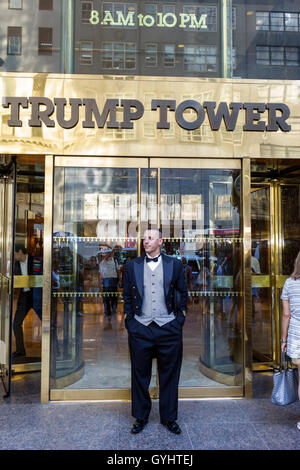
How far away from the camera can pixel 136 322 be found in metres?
3.71

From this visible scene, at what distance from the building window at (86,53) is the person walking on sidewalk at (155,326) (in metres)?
2.49

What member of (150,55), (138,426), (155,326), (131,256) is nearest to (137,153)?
(131,256)

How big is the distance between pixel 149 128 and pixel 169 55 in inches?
45.2

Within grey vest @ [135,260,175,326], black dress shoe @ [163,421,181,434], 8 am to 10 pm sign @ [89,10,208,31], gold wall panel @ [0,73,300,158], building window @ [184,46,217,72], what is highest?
8 am to 10 pm sign @ [89,10,208,31]

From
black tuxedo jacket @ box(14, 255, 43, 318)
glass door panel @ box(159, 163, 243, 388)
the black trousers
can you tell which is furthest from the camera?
black tuxedo jacket @ box(14, 255, 43, 318)

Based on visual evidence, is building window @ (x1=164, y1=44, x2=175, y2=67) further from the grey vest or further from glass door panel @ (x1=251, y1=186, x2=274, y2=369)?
the grey vest

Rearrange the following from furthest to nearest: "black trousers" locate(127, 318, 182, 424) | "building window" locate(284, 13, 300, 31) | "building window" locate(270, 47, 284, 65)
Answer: "building window" locate(284, 13, 300, 31) < "building window" locate(270, 47, 284, 65) < "black trousers" locate(127, 318, 182, 424)

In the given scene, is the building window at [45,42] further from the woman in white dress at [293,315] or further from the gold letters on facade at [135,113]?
the woman in white dress at [293,315]

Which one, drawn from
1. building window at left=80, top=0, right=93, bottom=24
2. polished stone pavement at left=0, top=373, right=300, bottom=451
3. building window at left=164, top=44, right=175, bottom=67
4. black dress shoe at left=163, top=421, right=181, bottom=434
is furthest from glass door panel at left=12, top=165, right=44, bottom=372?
black dress shoe at left=163, top=421, right=181, bottom=434

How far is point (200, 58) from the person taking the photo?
493cm

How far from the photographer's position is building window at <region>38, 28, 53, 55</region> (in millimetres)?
4820

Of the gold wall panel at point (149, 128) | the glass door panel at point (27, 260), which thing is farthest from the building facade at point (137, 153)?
the glass door panel at point (27, 260)

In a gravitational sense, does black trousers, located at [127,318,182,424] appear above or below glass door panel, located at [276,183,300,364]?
below

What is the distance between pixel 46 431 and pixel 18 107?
342 centimetres
